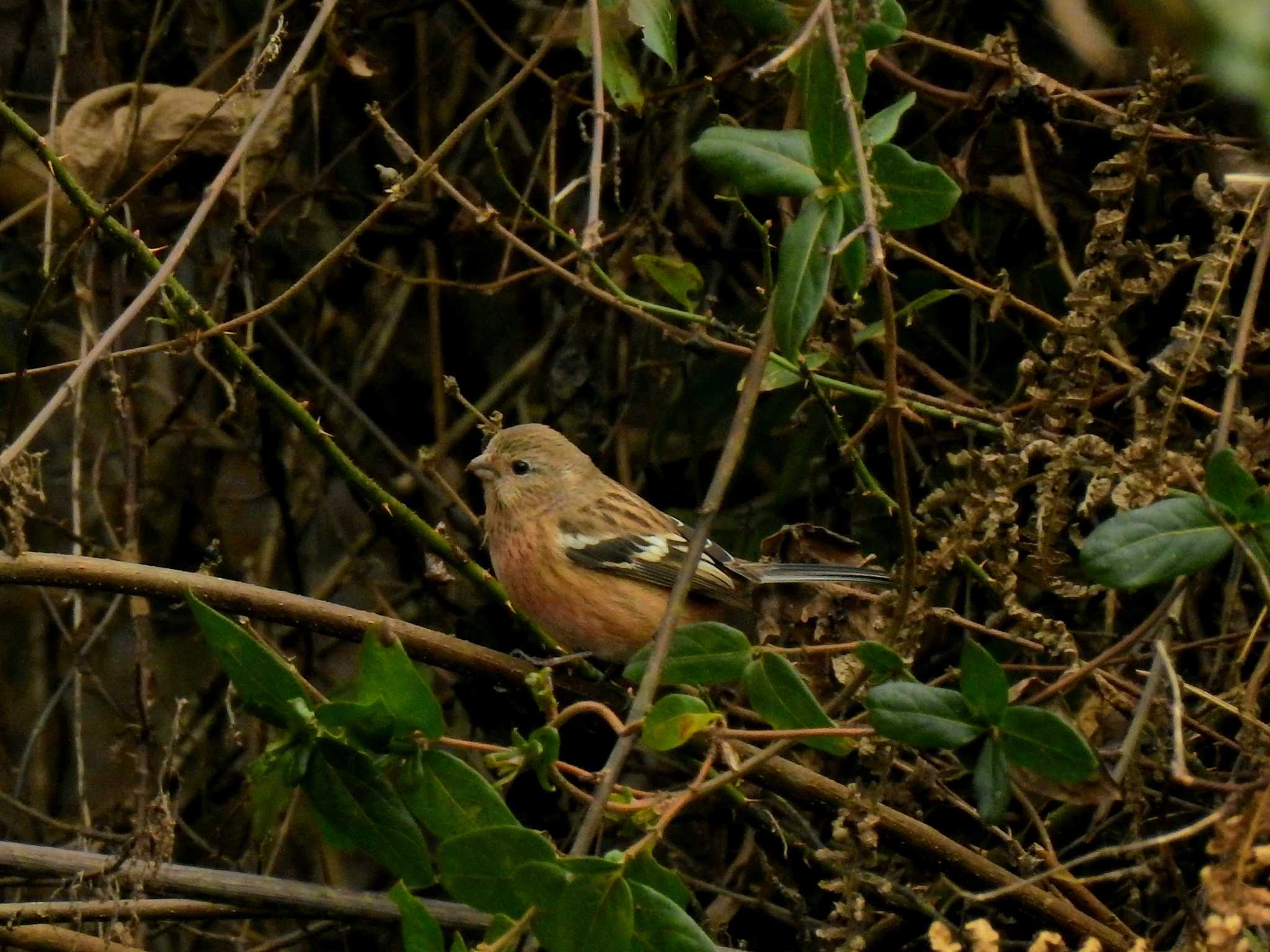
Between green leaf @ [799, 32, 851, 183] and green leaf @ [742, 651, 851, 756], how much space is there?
0.73 meters

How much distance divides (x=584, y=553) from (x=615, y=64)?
1.32m

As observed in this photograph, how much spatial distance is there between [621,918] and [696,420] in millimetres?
2653

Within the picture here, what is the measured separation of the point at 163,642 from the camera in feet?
18.1

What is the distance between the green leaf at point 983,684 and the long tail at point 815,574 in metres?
1.02

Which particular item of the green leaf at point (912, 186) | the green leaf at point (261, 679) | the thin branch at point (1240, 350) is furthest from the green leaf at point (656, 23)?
the green leaf at point (261, 679)

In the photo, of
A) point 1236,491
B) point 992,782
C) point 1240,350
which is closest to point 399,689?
point 992,782

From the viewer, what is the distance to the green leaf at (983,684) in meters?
2.21

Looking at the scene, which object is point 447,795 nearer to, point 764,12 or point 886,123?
point 886,123

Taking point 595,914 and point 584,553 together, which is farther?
point 584,553

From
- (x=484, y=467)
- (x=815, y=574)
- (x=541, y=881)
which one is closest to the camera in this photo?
(x=541, y=881)

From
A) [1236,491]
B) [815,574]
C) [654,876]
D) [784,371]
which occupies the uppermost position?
[1236,491]

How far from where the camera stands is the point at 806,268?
Result: 2184 millimetres

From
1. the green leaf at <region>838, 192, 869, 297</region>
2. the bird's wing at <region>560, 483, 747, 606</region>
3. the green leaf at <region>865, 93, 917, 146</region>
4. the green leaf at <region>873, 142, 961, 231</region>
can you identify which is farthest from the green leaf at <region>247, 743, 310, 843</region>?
the bird's wing at <region>560, 483, 747, 606</region>

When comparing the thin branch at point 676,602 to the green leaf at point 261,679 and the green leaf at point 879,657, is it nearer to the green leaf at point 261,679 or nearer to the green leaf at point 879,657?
the green leaf at point 879,657
